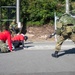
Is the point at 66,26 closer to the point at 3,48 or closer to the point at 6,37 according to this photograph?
the point at 3,48

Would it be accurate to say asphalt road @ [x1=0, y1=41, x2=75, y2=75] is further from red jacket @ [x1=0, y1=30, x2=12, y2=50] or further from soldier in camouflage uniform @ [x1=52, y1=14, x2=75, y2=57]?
soldier in camouflage uniform @ [x1=52, y1=14, x2=75, y2=57]

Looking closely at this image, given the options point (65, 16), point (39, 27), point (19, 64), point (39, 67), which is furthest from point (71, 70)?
point (39, 27)

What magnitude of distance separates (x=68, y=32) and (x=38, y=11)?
38.6 ft

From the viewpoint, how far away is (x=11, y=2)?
916 inches

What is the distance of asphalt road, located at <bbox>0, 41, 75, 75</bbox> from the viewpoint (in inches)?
368

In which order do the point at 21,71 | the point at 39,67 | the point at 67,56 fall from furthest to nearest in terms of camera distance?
the point at 67,56, the point at 39,67, the point at 21,71

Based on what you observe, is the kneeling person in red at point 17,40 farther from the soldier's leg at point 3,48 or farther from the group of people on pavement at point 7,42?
the soldier's leg at point 3,48

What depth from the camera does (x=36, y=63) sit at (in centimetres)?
1083

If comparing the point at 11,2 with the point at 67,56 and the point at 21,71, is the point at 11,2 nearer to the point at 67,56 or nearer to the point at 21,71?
the point at 67,56

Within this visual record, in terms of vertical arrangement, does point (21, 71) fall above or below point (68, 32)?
below

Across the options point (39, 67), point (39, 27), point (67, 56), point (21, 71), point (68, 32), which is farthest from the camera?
point (39, 27)

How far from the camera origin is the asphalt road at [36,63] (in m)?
9.36

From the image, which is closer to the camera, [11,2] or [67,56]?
[67,56]

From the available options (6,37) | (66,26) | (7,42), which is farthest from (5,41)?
(66,26)
